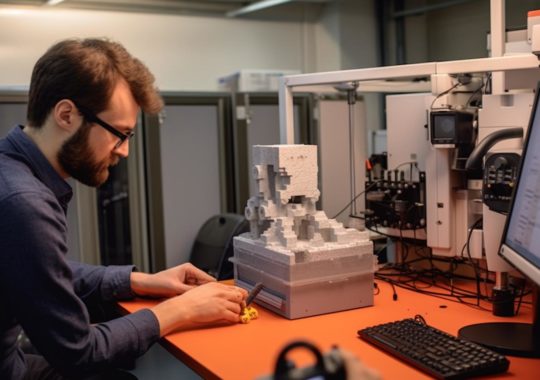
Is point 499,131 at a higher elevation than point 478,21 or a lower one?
lower

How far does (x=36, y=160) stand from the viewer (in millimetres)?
1317

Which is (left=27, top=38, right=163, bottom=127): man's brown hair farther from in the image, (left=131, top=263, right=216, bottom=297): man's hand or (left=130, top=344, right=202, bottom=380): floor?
(left=130, top=344, right=202, bottom=380): floor

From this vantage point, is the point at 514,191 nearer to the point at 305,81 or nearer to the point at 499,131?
the point at 499,131

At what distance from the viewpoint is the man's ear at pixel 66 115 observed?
1302 mm

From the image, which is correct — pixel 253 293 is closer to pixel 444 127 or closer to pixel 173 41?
pixel 444 127

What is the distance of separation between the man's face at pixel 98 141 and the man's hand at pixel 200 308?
351 millimetres

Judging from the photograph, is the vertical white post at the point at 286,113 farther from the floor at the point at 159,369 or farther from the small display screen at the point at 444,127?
the floor at the point at 159,369

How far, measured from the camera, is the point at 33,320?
1184 millimetres

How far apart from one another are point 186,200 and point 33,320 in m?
2.37

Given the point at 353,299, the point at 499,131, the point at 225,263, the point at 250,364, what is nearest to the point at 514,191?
the point at 499,131

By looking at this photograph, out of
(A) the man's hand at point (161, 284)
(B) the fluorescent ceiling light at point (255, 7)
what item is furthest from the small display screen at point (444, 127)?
(B) the fluorescent ceiling light at point (255, 7)

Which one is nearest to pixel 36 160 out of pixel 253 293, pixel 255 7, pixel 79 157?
pixel 79 157

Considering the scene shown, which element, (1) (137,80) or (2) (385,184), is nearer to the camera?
(1) (137,80)

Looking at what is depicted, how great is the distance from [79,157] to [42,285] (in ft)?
1.01
